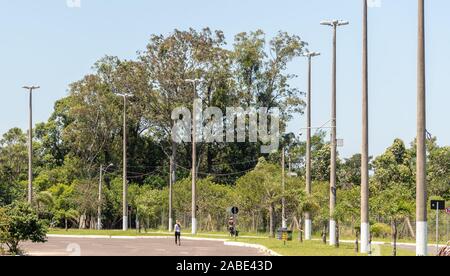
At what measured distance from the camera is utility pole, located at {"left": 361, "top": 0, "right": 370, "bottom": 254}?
38.2 m

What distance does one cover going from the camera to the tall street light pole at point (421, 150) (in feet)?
97.9

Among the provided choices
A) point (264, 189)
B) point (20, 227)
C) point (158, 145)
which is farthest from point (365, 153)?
point (158, 145)

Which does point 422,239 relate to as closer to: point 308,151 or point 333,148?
point 333,148

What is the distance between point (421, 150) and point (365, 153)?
28.1 ft

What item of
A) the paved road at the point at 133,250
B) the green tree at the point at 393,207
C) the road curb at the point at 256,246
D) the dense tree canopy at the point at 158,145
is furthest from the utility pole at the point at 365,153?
the dense tree canopy at the point at 158,145

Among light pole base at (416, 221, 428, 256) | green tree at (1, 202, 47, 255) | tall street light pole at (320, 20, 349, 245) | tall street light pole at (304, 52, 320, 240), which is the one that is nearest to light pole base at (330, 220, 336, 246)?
tall street light pole at (320, 20, 349, 245)

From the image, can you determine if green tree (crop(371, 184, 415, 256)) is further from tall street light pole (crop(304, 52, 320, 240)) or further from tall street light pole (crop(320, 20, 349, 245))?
tall street light pole (crop(304, 52, 320, 240))

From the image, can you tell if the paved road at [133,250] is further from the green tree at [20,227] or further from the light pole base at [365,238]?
the light pole base at [365,238]

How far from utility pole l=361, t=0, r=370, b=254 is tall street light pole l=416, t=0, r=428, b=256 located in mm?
7924

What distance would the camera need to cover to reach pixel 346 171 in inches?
3775

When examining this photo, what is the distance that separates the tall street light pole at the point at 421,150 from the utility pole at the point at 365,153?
26.0 ft

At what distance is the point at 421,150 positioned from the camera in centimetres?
3017
